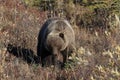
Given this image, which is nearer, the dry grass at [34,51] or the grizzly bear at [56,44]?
the dry grass at [34,51]

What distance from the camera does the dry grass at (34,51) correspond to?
6053 mm

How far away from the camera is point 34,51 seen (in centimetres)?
1065

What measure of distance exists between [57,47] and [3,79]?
8.65ft

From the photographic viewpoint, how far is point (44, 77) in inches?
319

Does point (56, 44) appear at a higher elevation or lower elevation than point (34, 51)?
higher

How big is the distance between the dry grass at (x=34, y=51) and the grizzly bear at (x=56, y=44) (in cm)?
29

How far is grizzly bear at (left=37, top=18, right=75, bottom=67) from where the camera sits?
9.55 meters

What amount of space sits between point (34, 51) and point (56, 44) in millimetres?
1245

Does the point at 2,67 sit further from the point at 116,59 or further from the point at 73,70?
the point at 116,59

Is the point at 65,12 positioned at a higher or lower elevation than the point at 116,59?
lower

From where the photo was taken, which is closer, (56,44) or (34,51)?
(56,44)

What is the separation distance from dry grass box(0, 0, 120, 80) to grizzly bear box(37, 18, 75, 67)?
0.29 m

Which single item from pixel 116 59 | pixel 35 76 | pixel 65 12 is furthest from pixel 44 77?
pixel 65 12

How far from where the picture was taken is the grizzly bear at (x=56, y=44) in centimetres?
955
